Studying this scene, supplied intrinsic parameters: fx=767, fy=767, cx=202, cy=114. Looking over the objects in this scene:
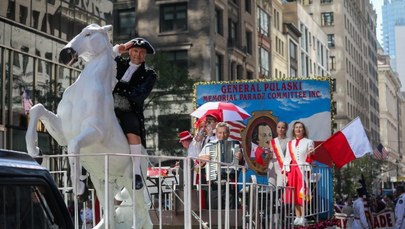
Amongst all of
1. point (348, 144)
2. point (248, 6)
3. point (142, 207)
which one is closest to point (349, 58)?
point (248, 6)

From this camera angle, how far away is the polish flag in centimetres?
1420

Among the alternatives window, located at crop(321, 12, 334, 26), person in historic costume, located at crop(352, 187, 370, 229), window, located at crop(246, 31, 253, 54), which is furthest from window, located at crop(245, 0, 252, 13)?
window, located at crop(321, 12, 334, 26)

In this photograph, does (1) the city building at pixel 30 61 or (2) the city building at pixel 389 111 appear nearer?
(1) the city building at pixel 30 61

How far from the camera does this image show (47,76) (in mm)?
29312

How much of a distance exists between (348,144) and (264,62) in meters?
50.1

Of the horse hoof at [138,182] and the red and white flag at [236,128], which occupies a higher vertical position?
the red and white flag at [236,128]

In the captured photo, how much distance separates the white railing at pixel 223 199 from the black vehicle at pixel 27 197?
2205 millimetres

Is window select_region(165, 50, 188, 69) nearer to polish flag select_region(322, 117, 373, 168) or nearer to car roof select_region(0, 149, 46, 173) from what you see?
polish flag select_region(322, 117, 373, 168)

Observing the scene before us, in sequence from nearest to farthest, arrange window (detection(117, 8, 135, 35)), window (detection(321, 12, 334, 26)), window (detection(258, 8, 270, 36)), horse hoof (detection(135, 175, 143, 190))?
horse hoof (detection(135, 175, 143, 190)) → window (detection(117, 8, 135, 35)) → window (detection(258, 8, 270, 36)) → window (detection(321, 12, 334, 26))

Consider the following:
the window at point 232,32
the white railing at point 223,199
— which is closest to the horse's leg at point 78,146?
the white railing at point 223,199

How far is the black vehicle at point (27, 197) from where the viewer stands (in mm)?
3793

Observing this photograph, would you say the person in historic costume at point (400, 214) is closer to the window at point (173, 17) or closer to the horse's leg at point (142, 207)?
the horse's leg at point (142, 207)

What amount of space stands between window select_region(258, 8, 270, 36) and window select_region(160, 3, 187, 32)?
46.9ft

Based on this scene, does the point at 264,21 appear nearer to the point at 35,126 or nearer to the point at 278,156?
the point at 278,156
